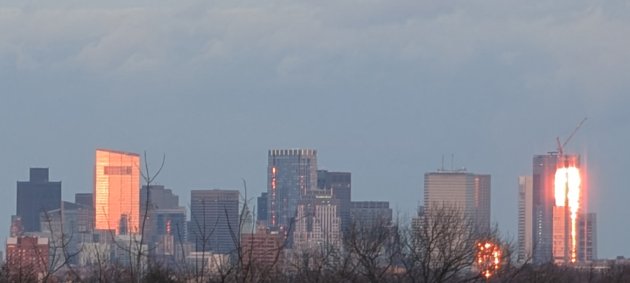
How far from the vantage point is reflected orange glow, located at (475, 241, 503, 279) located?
113 ft

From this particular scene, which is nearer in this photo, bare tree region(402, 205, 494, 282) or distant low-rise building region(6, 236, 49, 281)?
distant low-rise building region(6, 236, 49, 281)

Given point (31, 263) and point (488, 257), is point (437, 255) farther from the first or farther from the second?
point (488, 257)

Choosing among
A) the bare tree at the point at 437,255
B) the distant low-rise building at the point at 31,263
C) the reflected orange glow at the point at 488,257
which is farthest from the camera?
the reflected orange glow at the point at 488,257

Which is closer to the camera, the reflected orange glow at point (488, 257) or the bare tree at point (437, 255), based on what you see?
the bare tree at point (437, 255)

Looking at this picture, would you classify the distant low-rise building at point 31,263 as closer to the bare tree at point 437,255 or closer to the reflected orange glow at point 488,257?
the bare tree at point 437,255

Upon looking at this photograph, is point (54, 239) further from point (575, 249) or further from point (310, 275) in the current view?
point (575, 249)

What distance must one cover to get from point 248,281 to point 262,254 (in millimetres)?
1621

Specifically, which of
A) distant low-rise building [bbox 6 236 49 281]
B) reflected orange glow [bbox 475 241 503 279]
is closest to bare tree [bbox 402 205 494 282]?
reflected orange glow [bbox 475 241 503 279]

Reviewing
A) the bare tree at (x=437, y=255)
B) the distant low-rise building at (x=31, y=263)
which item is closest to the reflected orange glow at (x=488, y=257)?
the bare tree at (x=437, y=255)

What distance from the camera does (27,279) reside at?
19.1 metres

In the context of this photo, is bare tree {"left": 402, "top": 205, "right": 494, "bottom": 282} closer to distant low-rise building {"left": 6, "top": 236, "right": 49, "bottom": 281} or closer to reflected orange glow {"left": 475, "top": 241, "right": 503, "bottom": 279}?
reflected orange glow {"left": 475, "top": 241, "right": 503, "bottom": 279}

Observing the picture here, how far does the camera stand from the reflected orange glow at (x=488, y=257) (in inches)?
1358

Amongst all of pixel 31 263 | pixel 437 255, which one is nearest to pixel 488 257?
pixel 437 255

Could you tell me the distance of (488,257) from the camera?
3900cm
